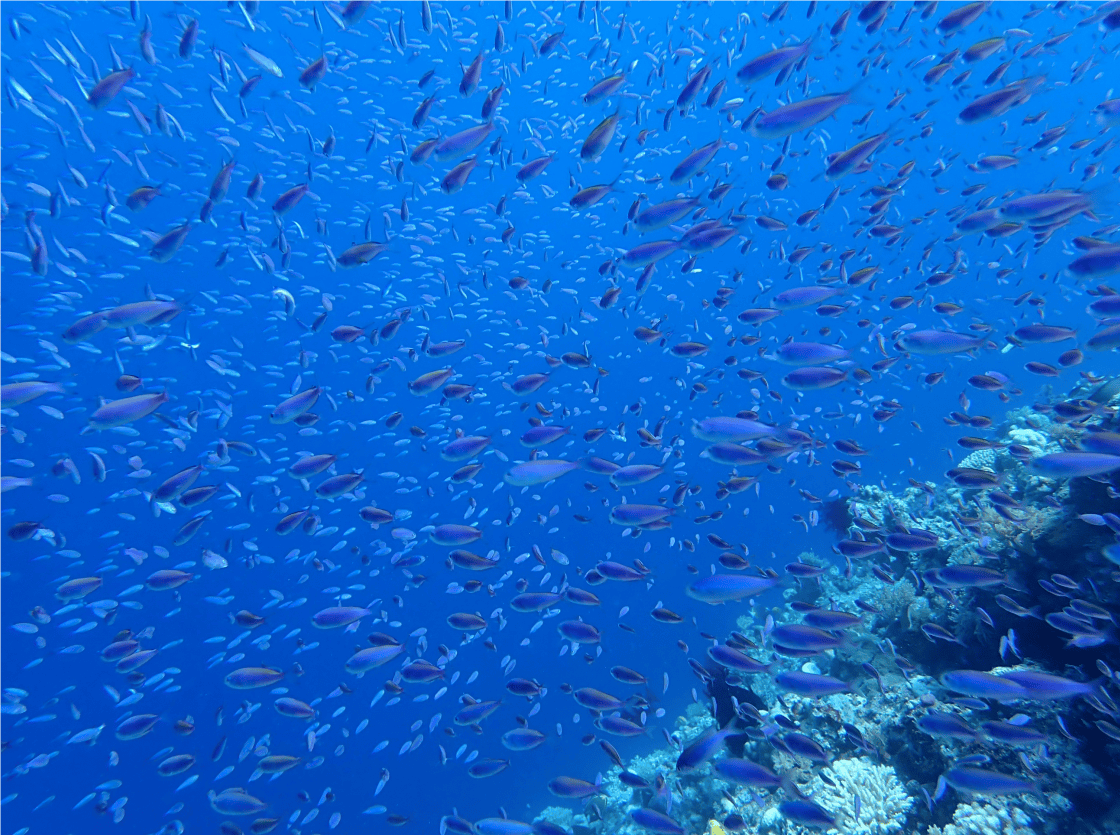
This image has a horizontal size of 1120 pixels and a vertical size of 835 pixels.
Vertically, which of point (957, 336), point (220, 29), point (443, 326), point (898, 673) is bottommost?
point (898, 673)

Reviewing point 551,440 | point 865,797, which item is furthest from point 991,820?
point 551,440

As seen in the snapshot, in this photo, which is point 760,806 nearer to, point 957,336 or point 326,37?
point 957,336

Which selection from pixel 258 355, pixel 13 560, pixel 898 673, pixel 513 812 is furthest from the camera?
pixel 258 355

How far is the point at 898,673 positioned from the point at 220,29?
35.0 metres

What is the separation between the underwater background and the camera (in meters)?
4.76

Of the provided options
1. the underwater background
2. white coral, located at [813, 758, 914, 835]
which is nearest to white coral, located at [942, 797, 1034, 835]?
the underwater background

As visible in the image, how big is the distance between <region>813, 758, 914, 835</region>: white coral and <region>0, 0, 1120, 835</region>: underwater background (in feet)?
0.11

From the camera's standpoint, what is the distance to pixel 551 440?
6004 mm

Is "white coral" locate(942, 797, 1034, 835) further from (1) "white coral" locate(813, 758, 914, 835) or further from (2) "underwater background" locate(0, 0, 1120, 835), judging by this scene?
(1) "white coral" locate(813, 758, 914, 835)

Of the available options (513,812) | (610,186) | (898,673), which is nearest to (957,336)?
(610,186)

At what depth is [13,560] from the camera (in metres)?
22.6

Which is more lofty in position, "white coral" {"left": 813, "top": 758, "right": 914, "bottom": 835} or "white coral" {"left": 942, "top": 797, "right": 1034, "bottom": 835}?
"white coral" {"left": 942, "top": 797, "right": 1034, "bottom": 835}

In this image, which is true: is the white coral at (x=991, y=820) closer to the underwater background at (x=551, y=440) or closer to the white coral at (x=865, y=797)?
the underwater background at (x=551, y=440)

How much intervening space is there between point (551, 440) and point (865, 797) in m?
4.43
